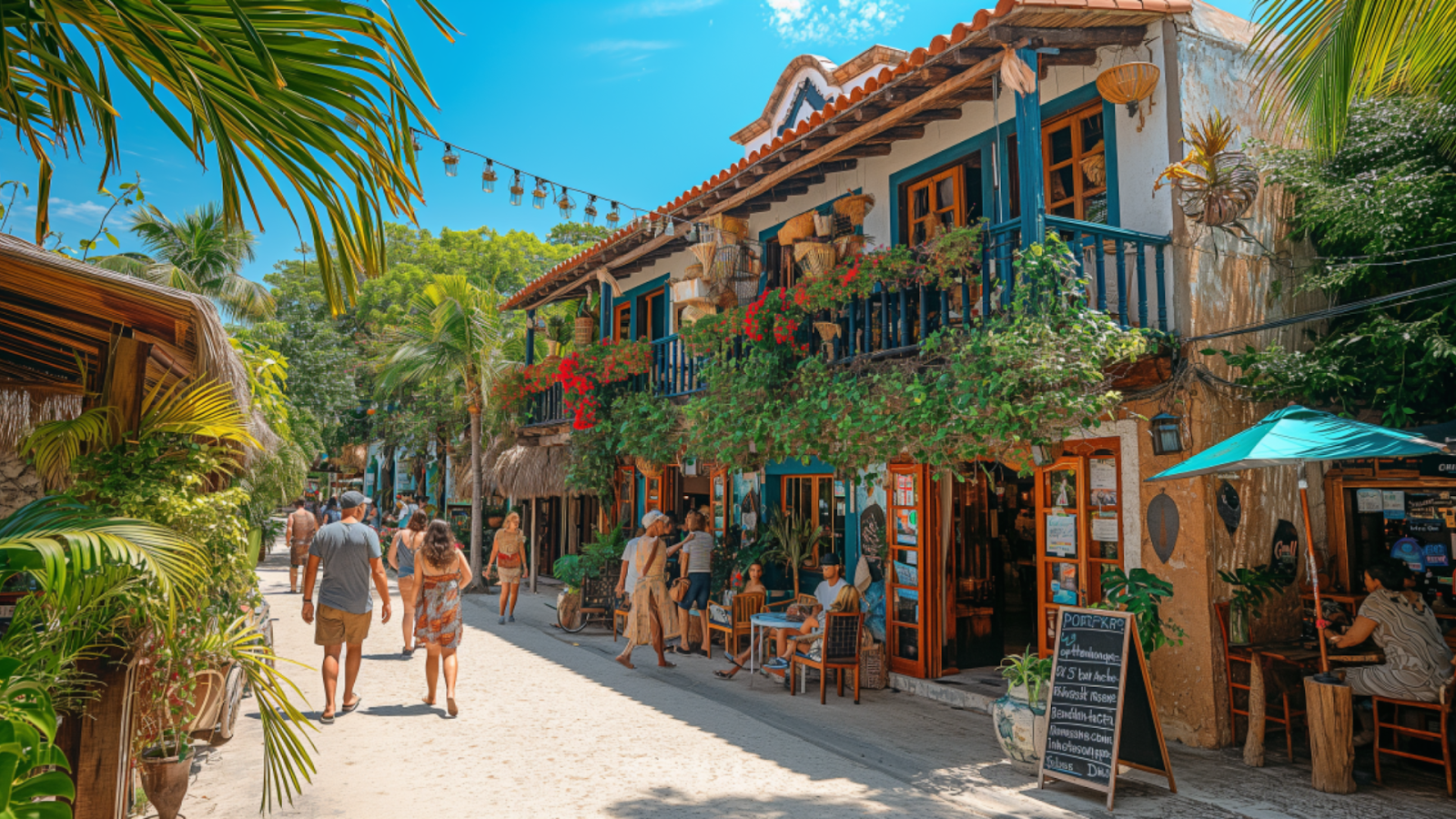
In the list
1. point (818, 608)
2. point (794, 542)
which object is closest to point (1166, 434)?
point (818, 608)

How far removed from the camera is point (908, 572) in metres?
8.88

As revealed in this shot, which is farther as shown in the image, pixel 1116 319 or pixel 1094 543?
pixel 1094 543

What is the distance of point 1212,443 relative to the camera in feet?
22.0

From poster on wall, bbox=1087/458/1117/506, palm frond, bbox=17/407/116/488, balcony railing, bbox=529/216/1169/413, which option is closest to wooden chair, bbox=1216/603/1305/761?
poster on wall, bbox=1087/458/1117/506

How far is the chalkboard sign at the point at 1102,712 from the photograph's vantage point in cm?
538

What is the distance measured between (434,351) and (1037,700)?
516 inches

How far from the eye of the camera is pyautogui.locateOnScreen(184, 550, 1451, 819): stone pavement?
17.0 ft

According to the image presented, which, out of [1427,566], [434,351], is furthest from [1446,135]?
[434,351]

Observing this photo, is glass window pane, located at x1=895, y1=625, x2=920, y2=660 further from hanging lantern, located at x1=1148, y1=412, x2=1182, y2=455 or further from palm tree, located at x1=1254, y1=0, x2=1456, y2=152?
palm tree, located at x1=1254, y1=0, x2=1456, y2=152

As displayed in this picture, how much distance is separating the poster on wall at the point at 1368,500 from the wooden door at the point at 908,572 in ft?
12.3

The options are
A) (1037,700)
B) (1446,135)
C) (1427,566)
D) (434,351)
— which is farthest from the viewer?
(434,351)

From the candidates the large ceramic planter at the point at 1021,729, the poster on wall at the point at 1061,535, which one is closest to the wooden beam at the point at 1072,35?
the poster on wall at the point at 1061,535

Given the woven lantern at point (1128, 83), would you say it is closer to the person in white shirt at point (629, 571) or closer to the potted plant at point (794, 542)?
the potted plant at point (794, 542)

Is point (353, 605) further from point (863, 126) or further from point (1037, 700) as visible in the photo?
point (863, 126)
